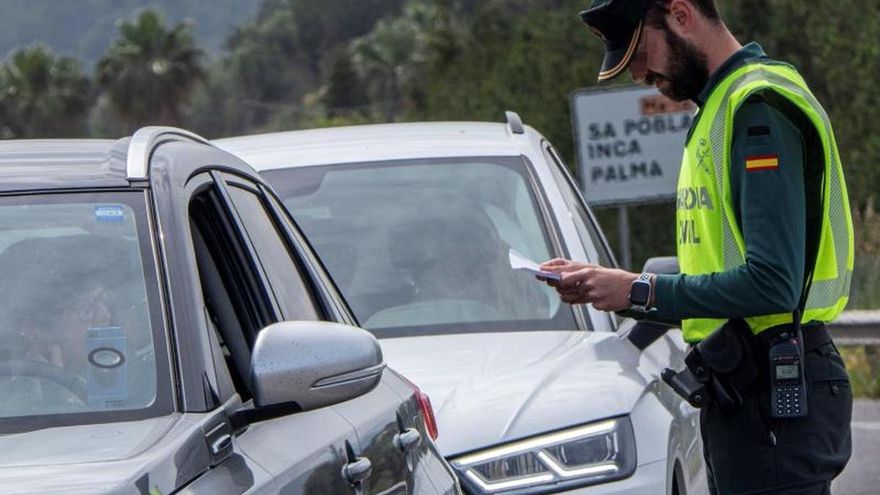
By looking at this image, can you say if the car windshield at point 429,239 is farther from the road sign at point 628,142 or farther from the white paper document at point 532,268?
the road sign at point 628,142

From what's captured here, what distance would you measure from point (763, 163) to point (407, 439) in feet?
2.98

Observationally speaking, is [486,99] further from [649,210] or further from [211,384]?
[211,384]

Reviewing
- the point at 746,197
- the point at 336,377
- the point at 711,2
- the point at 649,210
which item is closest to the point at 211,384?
the point at 336,377

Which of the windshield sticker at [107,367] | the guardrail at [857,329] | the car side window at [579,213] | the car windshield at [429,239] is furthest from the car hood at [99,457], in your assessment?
the guardrail at [857,329]

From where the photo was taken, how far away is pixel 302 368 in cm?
319

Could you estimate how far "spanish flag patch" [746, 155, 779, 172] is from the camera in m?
4.07

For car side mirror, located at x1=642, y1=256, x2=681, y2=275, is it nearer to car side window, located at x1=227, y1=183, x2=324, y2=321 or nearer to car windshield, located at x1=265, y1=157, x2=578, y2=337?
car windshield, located at x1=265, y1=157, x2=578, y2=337

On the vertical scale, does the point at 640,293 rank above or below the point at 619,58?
below

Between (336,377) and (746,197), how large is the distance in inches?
45.1

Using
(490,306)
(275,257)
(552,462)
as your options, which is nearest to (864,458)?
(490,306)

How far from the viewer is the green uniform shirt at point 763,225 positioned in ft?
13.3

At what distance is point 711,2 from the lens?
439 centimetres

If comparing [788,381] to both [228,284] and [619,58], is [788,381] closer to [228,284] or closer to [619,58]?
[619,58]

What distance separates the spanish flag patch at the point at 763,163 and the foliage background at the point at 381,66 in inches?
488
